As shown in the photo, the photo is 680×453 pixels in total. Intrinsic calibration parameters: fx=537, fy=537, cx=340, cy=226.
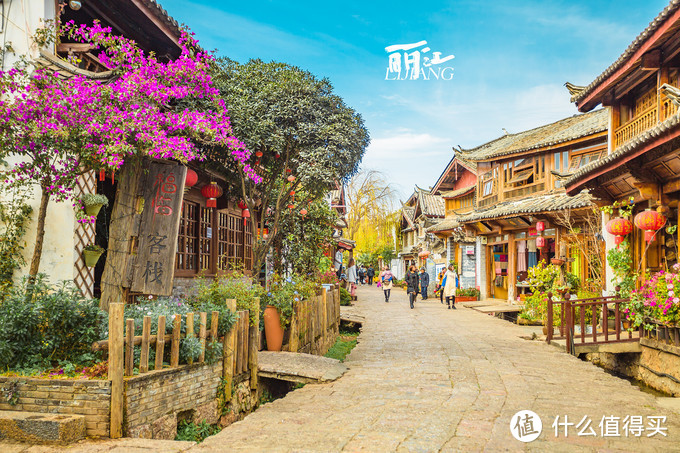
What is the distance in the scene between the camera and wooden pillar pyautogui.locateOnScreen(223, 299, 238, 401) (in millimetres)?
6188

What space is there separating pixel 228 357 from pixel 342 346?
614 centimetres

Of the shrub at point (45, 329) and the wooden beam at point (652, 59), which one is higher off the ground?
the wooden beam at point (652, 59)

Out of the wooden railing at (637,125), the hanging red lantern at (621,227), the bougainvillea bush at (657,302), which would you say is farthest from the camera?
the hanging red lantern at (621,227)

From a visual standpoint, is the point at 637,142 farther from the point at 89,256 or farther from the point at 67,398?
the point at 67,398

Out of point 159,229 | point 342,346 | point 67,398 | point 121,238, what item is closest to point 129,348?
point 67,398

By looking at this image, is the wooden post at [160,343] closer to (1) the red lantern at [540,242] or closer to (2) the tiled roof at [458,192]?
(1) the red lantern at [540,242]

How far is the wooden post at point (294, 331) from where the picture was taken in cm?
845

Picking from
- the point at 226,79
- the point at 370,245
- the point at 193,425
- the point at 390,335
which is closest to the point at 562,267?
the point at 390,335

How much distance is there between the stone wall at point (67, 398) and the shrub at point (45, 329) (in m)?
0.35

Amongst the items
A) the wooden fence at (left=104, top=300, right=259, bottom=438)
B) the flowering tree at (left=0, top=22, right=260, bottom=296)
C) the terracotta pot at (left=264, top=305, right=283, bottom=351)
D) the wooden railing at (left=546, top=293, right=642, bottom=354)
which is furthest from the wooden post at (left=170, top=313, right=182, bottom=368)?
the wooden railing at (left=546, top=293, right=642, bottom=354)

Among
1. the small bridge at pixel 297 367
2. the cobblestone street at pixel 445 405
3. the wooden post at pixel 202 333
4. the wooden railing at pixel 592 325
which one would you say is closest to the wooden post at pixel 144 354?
the wooden post at pixel 202 333

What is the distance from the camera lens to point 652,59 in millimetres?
9539

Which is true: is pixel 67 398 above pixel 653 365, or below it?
above

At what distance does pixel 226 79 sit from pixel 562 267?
1232cm
